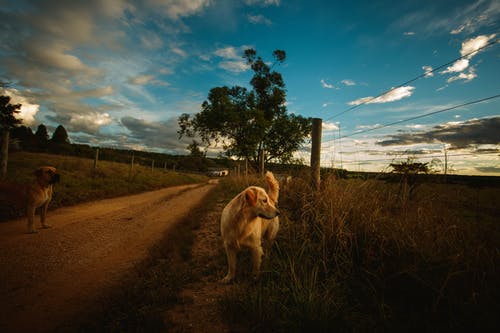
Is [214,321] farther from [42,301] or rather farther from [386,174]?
[386,174]

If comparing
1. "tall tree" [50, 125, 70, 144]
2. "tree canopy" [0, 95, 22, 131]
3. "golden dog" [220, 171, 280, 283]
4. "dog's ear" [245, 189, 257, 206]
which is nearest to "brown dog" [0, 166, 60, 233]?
"golden dog" [220, 171, 280, 283]

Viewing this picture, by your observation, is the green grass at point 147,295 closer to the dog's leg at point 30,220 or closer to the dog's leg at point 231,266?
the dog's leg at point 231,266

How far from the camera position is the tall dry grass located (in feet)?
6.35

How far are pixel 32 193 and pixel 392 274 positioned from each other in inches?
306

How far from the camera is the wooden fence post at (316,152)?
5.19m

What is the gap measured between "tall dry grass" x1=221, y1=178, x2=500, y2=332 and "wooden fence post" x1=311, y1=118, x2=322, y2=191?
62.8 inches

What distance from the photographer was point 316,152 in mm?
5266

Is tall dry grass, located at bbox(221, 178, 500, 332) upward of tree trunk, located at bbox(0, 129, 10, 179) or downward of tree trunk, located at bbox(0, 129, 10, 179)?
downward

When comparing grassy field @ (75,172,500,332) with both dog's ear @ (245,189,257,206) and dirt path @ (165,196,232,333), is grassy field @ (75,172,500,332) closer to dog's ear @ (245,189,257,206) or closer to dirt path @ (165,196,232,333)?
dirt path @ (165,196,232,333)

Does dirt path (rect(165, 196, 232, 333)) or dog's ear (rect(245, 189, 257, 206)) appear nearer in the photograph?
dirt path (rect(165, 196, 232, 333))

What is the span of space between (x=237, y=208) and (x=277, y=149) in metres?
18.9

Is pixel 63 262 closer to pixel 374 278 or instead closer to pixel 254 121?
pixel 374 278

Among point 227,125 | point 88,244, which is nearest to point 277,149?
point 227,125

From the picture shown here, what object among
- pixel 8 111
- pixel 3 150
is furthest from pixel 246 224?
pixel 8 111
